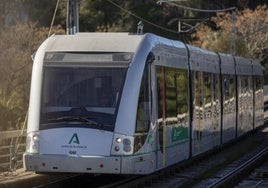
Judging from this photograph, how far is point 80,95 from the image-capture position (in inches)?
559

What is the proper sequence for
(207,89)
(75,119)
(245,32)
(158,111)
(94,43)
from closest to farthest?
(75,119), (94,43), (158,111), (207,89), (245,32)

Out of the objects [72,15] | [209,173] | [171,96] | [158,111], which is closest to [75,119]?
[158,111]

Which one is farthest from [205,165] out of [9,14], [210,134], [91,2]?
[91,2]

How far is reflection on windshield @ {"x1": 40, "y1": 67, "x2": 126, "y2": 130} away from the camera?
14031 mm

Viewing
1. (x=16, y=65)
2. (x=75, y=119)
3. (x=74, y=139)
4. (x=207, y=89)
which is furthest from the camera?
(x=16, y=65)

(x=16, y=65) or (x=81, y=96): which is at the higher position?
(x=16, y=65)

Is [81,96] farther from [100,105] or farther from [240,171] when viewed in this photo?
[240,171]

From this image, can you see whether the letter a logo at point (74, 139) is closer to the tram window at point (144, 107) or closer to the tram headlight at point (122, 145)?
the tram headlight at point (122, 145)

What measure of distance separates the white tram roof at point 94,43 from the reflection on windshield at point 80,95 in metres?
0.53

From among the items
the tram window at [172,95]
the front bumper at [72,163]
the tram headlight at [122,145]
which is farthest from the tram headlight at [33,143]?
the tram window at [172,95]

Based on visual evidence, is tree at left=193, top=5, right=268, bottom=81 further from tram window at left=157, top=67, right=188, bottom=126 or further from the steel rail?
tram window at left=157, top=67, right=188, bottom=126

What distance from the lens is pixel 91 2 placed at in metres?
69.8

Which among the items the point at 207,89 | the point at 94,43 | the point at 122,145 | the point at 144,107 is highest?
the point at 94,43

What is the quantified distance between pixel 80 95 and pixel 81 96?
0.09 ft
